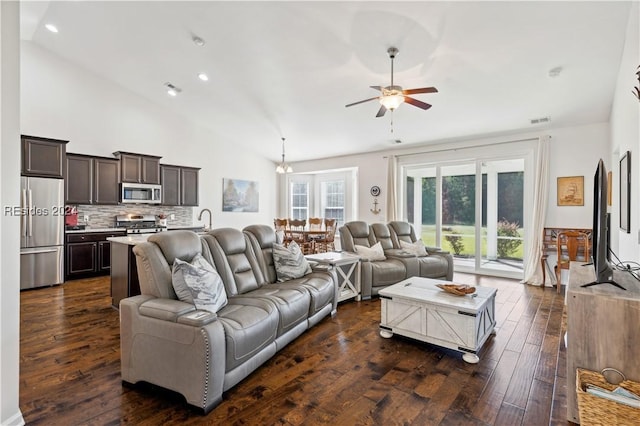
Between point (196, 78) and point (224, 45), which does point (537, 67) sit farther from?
point (196, 78)

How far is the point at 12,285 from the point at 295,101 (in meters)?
4.55

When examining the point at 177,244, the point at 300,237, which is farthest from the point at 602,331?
the point at 300,237

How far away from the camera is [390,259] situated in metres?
4.89

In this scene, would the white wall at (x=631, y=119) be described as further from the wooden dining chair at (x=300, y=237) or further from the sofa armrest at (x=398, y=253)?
the wooden dining chair at (x=300, y=237)

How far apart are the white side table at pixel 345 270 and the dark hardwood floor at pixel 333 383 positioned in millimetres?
720

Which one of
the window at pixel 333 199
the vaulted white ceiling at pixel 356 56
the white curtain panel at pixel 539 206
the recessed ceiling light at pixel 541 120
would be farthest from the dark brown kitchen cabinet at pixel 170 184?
the white curtain panel at pixel 539 206

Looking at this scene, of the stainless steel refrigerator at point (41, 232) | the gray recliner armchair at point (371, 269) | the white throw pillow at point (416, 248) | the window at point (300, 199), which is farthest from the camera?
the window at point (300, 199)

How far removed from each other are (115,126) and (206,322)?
5739 millimetres

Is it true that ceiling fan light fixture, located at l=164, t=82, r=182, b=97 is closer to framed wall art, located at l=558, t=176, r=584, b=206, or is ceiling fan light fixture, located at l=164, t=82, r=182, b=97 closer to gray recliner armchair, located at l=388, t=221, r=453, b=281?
gray recliner armchair, located at l=388, t=221, r=453, b=281

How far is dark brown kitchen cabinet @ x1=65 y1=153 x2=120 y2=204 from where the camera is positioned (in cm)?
544

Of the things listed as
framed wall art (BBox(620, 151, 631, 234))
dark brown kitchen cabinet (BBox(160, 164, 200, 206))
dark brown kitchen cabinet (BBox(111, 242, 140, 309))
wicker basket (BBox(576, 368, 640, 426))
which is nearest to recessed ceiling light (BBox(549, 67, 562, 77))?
framed wall art (BBox(620, 151, 631, 234))

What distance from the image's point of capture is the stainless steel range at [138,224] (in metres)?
6.20

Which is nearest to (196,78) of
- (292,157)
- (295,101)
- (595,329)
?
(295,101)

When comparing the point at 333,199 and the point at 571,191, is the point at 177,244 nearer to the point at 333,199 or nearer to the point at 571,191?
the point at 571,191
